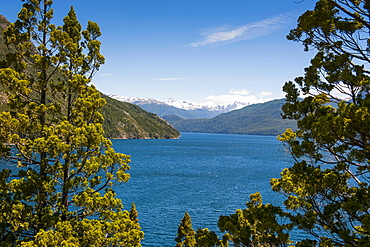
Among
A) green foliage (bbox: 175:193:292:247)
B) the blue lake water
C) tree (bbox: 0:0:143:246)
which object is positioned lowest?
the blue lake water

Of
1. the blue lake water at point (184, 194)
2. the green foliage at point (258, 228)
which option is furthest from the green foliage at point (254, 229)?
the blue lake water at point (184, 194)

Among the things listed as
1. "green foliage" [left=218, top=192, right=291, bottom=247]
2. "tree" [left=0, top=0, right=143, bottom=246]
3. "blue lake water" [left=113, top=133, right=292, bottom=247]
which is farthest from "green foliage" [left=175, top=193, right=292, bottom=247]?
"blue lake water" [left=113, top=133, right=292, bottom=247]

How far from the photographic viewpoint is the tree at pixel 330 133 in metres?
9.71

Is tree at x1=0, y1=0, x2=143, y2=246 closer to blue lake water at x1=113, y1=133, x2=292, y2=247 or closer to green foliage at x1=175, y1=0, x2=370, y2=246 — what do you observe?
green foliage at x1=175, y1=0, x2=370, y2=246

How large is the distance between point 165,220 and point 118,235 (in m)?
37.2

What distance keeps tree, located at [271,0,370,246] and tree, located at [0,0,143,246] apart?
797cm

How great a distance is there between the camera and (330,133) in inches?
369

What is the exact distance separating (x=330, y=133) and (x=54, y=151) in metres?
11.3

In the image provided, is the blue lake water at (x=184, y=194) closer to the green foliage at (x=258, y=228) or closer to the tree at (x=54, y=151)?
the green foliage at (x=258, y=228)

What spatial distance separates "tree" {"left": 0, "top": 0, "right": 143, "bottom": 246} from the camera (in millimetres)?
11781

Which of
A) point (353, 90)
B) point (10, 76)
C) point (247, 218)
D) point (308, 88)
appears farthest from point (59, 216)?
point (353, 90)

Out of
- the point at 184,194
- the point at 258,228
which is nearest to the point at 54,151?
the point at 258,228

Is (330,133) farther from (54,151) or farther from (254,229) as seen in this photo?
(54,151)

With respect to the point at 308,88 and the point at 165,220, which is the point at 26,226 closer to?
the point at 308,88
